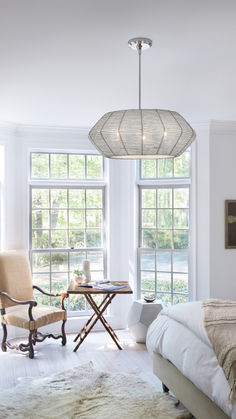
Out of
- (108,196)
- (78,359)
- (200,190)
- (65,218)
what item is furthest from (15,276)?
(200,190)

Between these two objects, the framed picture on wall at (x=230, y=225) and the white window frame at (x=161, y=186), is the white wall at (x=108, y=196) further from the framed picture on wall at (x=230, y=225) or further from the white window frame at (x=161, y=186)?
the framed picture on wall at (x=230, y=225)


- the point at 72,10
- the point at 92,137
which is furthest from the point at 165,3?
the point at 92,137

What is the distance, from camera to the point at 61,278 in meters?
6.20

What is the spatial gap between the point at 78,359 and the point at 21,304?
0.87 metres

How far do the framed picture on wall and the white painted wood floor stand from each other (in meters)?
1.66

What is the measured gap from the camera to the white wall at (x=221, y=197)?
5.73 metres

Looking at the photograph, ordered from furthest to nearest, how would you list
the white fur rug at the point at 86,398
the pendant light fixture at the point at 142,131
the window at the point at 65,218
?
the window at the point at 65,218 → the white fur rug at the point at 86,398 → the pendant light fixture at the point at 142,131

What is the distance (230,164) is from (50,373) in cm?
328

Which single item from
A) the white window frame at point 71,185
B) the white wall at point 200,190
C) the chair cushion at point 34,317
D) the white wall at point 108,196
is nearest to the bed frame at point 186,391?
the chair cushion at point 34,317

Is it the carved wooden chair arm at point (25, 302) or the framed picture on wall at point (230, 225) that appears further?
the framed picture on wall at point (230, 225)

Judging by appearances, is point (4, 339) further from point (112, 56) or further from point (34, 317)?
point (112, 56)

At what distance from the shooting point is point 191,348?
321 cm

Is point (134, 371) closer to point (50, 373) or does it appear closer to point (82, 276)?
point (50, 373)

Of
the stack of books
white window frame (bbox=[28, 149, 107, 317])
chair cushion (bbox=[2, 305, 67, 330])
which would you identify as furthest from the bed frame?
white window frame (bbox=[28, 149, 107, 317])
